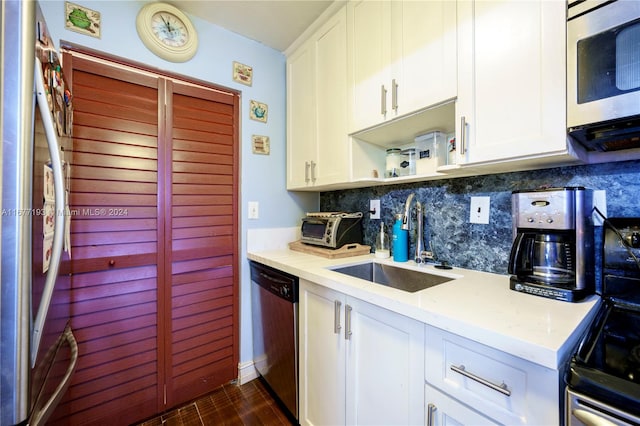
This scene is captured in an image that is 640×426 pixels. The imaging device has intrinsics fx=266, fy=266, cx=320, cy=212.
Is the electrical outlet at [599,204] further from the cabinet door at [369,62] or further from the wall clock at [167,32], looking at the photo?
the wall clock at [167,32]

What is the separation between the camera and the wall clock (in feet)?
5.00

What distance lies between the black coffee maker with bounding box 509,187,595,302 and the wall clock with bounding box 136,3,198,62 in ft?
6.40

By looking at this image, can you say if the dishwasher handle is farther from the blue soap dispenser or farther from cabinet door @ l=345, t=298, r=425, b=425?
the blue soap dispenser

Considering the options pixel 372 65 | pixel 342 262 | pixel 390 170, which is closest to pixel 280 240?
pixel 342 262

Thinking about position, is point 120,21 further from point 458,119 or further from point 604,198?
point 604,198

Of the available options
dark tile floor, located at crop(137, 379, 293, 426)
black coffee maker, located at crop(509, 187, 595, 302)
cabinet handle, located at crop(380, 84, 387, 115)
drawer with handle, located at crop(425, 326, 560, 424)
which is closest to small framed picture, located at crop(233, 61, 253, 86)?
cabinet handle, located at crop(380, 84, 387, 115)

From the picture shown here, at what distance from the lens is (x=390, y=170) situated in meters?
1.68

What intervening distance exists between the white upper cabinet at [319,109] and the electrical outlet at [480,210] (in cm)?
68

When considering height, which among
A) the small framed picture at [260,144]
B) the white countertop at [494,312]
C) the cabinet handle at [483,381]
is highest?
the small framed picture at [260,144]

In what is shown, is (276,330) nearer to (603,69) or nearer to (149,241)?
(149,241)

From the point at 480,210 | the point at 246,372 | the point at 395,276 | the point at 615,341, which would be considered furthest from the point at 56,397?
the point at 480,210

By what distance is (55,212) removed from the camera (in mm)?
721

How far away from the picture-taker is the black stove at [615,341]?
19.8 inches

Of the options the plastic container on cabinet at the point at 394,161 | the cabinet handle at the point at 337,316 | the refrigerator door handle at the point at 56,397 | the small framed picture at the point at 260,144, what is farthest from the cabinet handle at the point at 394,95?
the refrigerator door handle at the point at 56,397
